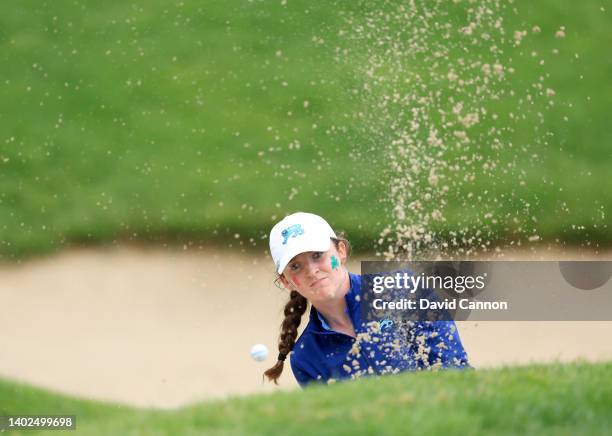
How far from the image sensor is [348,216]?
8094 millimetres

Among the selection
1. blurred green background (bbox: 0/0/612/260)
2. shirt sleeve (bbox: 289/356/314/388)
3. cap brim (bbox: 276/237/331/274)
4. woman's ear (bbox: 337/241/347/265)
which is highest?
blurred green background (bbox: 0/0/612/260)

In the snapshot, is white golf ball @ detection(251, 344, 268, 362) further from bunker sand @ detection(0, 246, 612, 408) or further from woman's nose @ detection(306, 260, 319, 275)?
bunker sand @ detection(0, 246, 612, 408)

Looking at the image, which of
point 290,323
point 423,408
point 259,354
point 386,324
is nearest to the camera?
point 423,408

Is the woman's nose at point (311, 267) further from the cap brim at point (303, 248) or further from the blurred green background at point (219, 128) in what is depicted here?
the blurred green background at point (219, 128)

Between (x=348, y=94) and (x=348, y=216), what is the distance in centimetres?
124

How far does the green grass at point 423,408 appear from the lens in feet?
9.73

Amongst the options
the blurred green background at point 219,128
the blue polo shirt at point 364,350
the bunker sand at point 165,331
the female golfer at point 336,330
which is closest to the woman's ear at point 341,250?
the female golfer at point 336,330

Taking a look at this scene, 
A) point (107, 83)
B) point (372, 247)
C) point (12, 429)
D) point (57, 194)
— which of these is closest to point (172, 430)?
point (12, 429)

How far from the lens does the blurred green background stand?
8.20 meters

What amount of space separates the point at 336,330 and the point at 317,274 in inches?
10.4

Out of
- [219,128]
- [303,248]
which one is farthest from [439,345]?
[219,128]

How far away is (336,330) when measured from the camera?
14.0 ft

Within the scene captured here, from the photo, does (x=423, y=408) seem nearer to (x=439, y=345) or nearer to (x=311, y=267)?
(x=439, y=345)

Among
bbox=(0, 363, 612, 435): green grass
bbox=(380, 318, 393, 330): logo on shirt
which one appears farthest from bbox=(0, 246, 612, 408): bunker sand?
bbox=(0, 363, 612, 435): green grass
